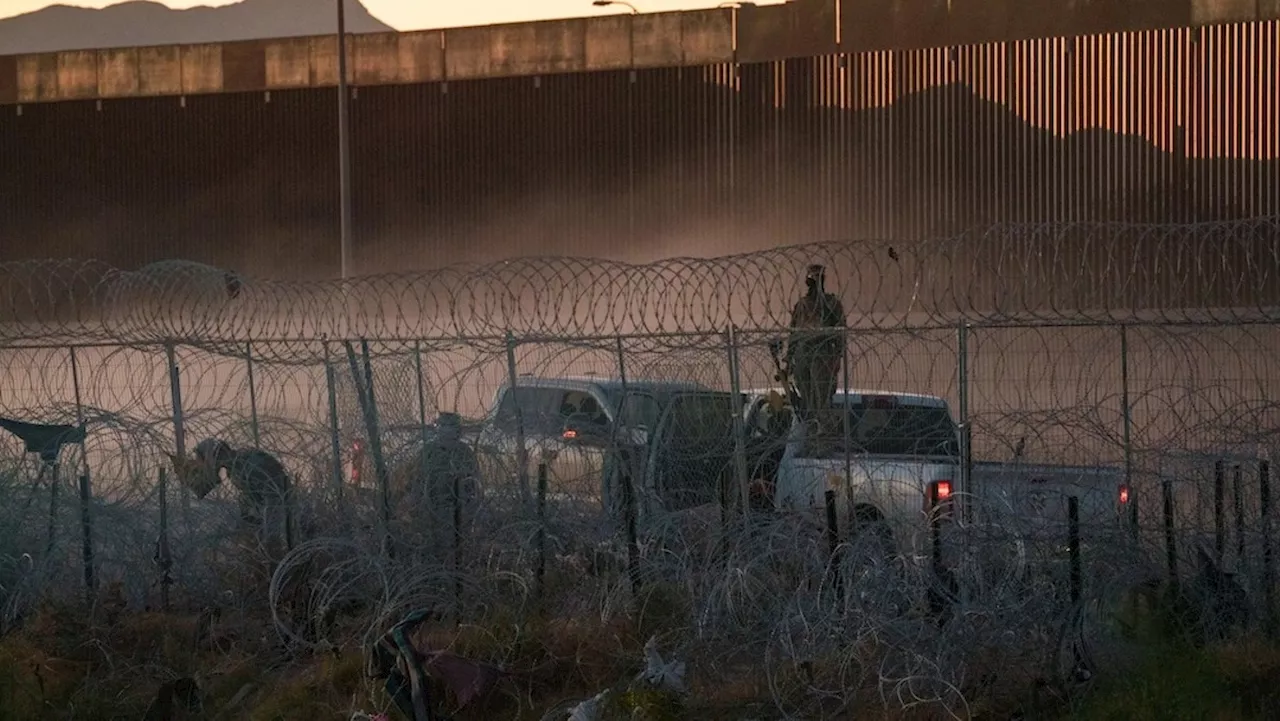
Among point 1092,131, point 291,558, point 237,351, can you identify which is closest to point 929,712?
point 291,558

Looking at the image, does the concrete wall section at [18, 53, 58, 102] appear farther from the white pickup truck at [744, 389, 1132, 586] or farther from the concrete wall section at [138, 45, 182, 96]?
the white pickup truck at [744, 389, 1132, 586]

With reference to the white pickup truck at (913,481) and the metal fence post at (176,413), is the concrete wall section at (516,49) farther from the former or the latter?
the metal fence post at (176,413)

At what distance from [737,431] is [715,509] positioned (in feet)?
2.44

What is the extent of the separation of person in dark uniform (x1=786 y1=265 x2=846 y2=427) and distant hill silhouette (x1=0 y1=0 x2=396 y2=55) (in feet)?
66.5

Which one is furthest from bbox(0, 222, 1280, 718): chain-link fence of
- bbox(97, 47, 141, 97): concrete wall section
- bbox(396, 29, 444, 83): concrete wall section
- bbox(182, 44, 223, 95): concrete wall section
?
bbox(97, 47, 141, 97): concrete wall section

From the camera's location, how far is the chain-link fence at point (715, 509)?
8.96m

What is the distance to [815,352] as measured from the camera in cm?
1161

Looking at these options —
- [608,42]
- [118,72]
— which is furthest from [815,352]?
[118,72]

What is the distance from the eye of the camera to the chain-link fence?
8.96m

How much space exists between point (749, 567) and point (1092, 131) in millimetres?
19794

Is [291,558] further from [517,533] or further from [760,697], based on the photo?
[760,697]

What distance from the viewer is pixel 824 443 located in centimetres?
1168

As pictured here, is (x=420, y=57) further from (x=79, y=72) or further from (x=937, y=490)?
(x=937, y=490)

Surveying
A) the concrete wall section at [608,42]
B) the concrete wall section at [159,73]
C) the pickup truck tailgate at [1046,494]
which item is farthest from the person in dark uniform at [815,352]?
the concrete wall section at [159,73]
